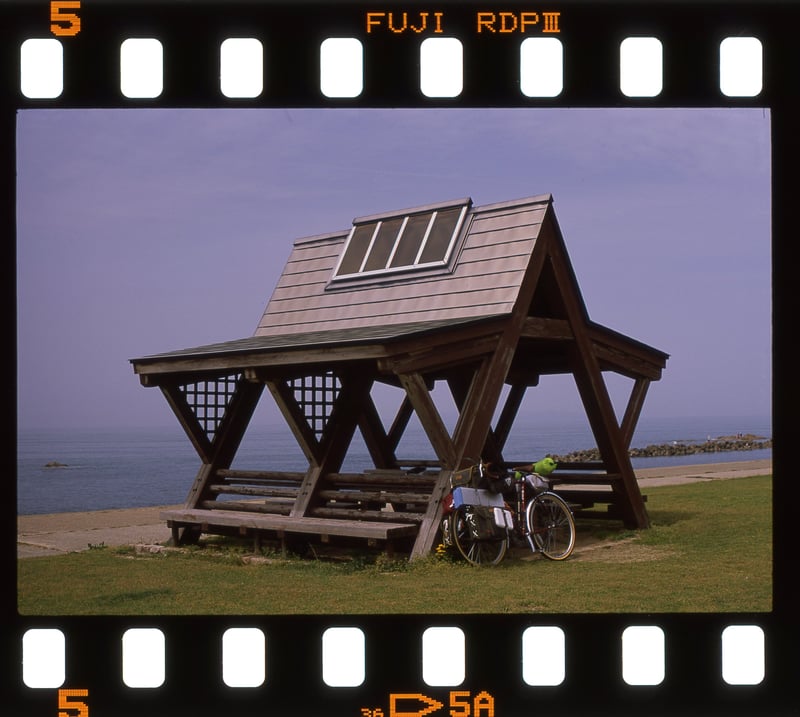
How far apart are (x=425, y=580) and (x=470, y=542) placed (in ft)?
3.43

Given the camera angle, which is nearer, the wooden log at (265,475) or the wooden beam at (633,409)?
the wooden log at (265,475)

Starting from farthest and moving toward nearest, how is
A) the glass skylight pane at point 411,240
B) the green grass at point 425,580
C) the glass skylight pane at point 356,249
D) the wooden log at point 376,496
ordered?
the glass skylight pane at point 356,249
the glass skylight pane at point 411,240
the wooden log at point 376,496
the green grass at point 425,580

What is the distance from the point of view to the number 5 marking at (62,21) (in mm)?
6113

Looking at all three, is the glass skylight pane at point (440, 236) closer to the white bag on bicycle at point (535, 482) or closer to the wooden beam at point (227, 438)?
the white bag on bicycle at point (535, 482)

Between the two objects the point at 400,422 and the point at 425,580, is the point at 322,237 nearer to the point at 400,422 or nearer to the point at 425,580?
the point at 400,422

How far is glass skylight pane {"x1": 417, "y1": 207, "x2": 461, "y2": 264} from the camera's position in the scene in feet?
41.9

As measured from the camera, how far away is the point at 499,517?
423 inches

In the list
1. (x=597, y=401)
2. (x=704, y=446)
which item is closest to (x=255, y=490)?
(x=597, y=401)

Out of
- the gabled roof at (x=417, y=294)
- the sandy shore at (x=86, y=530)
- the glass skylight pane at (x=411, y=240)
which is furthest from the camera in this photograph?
the sandy shore at (x=86, y=530)

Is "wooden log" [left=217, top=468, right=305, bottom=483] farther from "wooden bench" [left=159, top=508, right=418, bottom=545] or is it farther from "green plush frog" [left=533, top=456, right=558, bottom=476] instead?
"green plush frog" [left=533, top=456, right=558, bottom=476]

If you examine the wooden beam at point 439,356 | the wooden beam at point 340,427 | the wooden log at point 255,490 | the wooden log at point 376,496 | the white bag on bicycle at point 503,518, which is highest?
the wooden beam at point 439,356

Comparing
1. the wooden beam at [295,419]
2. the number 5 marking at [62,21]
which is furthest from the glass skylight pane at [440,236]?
the number 5 marking at [62,21]

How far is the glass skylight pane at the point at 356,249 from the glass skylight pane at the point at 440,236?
1171 mm

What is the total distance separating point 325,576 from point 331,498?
5.47 ft
